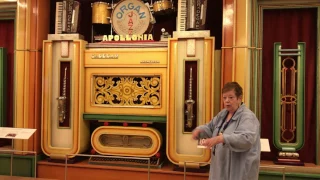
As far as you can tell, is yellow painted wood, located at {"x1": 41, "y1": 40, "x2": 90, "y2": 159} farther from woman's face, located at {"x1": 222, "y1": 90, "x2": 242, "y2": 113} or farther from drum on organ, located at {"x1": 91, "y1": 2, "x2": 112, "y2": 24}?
woman's face, located at {"x1": 222, "y1": 90, "x2": 242, "y2": 113}

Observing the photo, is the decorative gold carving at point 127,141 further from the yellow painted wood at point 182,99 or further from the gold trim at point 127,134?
the yellow painted wood at point 182,99

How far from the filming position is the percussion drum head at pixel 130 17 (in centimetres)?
409

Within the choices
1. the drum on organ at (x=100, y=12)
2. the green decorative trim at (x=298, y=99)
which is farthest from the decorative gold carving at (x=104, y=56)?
the green decorative trim at (x=298, y=99)

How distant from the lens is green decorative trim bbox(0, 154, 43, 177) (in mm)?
3993

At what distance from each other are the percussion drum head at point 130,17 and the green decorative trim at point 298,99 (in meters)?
1.48

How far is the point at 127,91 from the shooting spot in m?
3.92

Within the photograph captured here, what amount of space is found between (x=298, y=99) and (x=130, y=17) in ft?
6.75

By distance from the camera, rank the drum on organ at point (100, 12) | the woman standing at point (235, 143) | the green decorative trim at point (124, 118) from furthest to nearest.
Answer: the drum on organ at point (100, 12) < the green decorative trim at point (124, 118) < the woman standing at point (235, 143)

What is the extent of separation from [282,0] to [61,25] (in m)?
2.43

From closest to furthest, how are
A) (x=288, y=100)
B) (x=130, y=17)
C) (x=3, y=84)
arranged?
1. (x=288, y=100)
2. (x=130, y=17)
3. (x=3, y=84)

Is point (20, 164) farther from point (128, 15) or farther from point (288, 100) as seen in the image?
point (288, 100)

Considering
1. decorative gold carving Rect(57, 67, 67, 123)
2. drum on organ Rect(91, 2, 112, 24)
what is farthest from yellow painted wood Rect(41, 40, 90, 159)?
drum on organ Rect(91, 2, 112, 24)

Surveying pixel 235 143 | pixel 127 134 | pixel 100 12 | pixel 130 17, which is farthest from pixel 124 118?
pixel 235 143

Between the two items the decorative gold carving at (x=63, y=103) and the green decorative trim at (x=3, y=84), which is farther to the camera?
the green decorative trim at (x=3, y=84)
